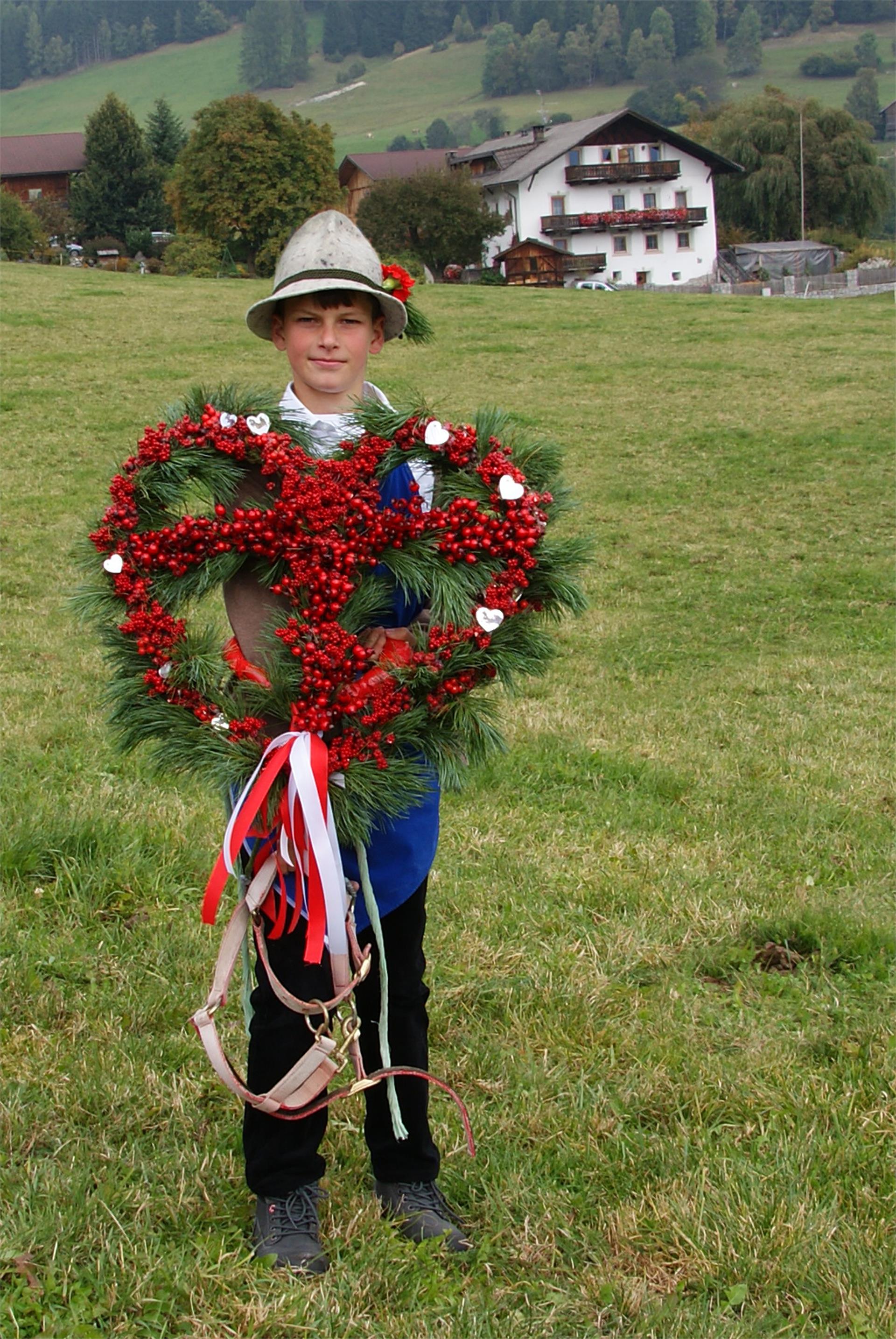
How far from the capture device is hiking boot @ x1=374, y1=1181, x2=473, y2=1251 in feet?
9.89

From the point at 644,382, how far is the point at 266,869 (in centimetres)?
2010

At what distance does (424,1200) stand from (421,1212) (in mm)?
40

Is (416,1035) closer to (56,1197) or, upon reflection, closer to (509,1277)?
(509,1277)

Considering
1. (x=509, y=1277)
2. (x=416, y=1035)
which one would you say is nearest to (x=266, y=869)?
(x=416, y=1035)

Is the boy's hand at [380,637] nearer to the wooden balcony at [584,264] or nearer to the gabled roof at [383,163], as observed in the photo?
the wooden balcony at [584,264]

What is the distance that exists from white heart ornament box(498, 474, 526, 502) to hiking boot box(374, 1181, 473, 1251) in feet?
5.34

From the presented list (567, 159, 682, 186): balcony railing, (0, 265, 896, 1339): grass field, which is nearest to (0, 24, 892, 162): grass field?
(567, 159, 682, 186): balcony railing

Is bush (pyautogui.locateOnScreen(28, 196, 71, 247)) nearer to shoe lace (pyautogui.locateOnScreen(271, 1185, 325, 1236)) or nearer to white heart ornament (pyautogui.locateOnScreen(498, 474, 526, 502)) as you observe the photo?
white heart ornament (pyautogui.locateOnScreen(498, 474, 526, 502))

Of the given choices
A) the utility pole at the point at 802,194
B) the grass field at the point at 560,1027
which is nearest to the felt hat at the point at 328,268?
the grass field at the point at 560,1027

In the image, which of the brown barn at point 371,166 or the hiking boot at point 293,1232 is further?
the brown barn at point 371,166

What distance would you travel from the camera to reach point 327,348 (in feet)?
9.73

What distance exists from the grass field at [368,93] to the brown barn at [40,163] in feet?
142

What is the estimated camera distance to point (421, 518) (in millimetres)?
2879

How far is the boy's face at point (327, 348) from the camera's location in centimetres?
297
